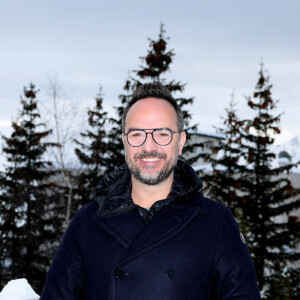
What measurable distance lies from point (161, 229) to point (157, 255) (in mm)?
173

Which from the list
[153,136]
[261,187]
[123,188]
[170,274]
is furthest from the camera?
[261,187]

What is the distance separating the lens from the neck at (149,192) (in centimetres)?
294

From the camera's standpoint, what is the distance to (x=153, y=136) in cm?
289

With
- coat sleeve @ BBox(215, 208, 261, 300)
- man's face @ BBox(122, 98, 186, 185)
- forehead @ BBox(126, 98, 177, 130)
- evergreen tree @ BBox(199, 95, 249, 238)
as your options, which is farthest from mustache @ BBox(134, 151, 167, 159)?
evergreen tree @ BBox(199, 95, 249, 238)

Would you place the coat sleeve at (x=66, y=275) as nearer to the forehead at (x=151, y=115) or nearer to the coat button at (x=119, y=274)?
the coat button at (x=119, y=274)

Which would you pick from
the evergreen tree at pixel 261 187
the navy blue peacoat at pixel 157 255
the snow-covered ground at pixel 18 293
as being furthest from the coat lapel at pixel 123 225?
the evergreen tree at pixel 261 187

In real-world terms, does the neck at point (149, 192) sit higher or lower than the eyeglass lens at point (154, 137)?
lower

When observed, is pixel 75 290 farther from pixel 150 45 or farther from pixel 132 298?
pixel 150 45

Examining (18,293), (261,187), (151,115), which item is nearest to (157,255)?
(151,115)

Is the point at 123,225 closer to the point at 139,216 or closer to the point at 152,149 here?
the point at 139,216

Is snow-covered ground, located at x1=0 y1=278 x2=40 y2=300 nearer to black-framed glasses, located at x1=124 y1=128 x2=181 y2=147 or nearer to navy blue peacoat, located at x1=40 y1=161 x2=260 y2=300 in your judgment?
navy blue peacoat, located at x1=40 y1=161 x2=260 y2=300

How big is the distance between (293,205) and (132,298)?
2467 cm

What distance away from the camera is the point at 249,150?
24.7 m

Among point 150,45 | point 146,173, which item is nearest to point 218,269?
point 146,173
